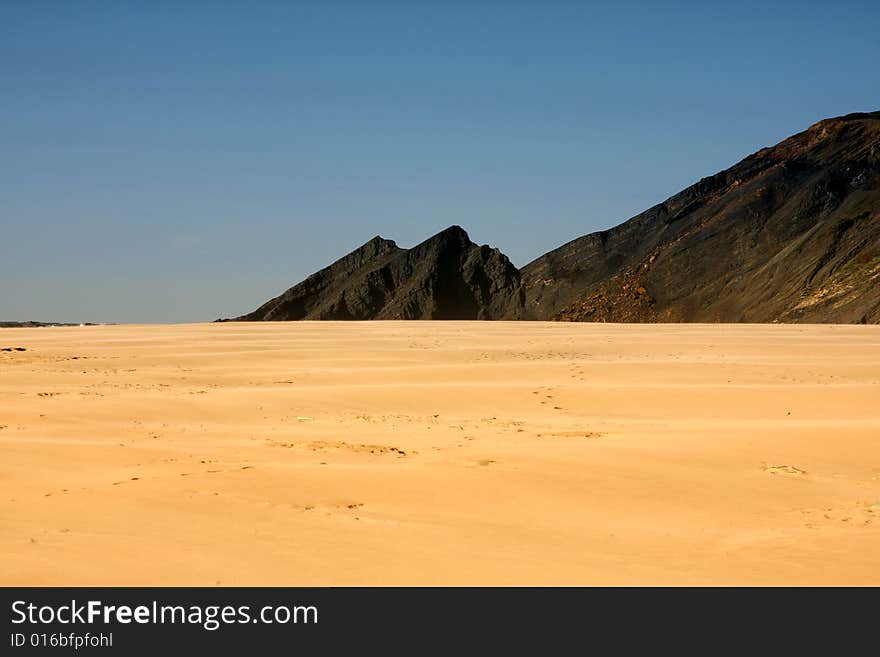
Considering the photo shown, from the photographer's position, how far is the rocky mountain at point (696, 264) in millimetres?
91812

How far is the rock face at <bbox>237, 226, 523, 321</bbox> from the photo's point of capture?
12206cm

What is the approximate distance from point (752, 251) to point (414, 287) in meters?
42.2

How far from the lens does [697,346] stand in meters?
28.0

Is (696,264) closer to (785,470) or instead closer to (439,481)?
(785,470)

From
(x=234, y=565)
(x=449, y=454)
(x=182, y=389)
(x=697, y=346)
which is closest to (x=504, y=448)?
(x=449, y=454)

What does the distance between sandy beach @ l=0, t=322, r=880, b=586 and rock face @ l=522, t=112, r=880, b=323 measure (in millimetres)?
66268

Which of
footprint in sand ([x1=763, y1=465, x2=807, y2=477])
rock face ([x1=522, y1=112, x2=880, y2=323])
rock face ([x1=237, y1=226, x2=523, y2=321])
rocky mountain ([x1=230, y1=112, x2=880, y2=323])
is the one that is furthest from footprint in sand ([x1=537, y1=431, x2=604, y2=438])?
rock face ([x1=237, y1=226, x2=523, y2=321])

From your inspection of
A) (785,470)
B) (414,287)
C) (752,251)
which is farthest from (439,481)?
(414,287)

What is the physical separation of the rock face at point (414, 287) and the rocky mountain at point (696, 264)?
0.19m

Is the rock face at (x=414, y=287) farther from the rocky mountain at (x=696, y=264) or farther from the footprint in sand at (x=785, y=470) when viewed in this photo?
the footprint in sand at (x=785, y=470)

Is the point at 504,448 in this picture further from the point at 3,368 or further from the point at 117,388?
the point at 3,368
